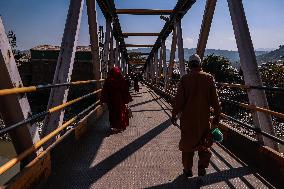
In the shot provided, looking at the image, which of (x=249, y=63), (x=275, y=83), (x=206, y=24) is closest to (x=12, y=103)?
(x=249, y=63)

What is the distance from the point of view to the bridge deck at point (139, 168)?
12.5 feet

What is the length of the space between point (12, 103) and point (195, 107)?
6.97 ft

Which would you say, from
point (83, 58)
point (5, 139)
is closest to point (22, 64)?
point (83, 58)

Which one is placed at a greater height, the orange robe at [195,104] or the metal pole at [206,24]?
the metal pole at [206,24]

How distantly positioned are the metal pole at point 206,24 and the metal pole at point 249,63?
7.44ft

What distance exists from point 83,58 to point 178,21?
127 ft

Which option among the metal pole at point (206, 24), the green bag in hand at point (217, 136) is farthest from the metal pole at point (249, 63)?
the metal pole at point (206, 24)

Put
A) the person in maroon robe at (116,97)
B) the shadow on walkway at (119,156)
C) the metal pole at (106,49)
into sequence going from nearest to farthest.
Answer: the shadow on walkway at (119,156), the person in maroon robe at (116,97), the metal pole at (106,49)

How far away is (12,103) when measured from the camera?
321 centimetres

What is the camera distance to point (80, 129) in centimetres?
629

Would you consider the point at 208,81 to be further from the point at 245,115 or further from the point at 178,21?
the point at 245,115

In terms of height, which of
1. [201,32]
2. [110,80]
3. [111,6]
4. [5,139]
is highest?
[111,6]

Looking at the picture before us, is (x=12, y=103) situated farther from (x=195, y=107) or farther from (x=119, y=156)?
(x=119, y=156)

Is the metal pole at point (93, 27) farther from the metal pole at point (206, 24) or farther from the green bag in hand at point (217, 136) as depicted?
the green bag in hand at point (217, 136)
